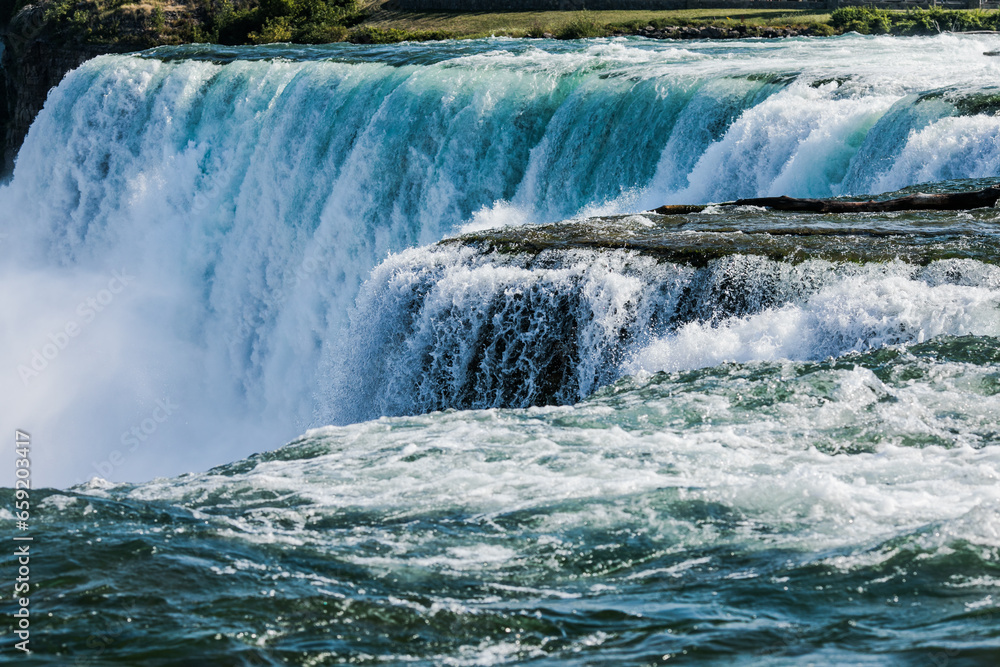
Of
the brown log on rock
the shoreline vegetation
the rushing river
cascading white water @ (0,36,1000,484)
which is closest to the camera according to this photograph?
the rushing river

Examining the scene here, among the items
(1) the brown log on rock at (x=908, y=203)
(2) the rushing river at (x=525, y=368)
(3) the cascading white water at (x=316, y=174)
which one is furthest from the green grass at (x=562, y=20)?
(1) the brown log on rock at (x=908, y=203)

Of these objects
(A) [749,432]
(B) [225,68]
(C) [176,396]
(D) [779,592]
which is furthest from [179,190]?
(D) [779,592]

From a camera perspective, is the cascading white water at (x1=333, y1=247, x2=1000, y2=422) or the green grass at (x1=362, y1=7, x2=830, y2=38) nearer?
the cascading white water at (x1=333, y1=247, x2=1000, y2=422)

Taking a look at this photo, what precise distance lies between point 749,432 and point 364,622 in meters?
3.31

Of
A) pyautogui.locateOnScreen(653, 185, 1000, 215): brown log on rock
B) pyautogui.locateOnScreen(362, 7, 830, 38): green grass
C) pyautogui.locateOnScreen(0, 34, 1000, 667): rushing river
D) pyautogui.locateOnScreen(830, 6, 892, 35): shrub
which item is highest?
pyautogui.locateOnScreen(362, 7, 830, 38): green grass

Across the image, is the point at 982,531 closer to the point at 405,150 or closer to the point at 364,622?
the point at 364,622

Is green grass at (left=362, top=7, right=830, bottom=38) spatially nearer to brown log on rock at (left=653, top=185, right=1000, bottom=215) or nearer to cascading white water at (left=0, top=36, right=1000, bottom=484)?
cascading white water at (left=0, top=36, right=1000, bottom=484)

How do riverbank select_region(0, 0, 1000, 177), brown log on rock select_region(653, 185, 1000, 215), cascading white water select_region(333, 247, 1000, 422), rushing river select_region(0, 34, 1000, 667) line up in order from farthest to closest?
riverbank select_region(0, 0, 1000, 177)
brown log on rock select_region(653, 185, 1000, 215)
cascading white water select_region(333, 247, 1000, 422)
rushing river select_region(0, 34, 1000, 667)

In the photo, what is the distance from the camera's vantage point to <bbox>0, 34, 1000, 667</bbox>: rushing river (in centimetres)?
496

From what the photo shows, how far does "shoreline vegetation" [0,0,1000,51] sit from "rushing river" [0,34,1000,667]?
617 cm

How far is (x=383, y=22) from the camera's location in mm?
38812

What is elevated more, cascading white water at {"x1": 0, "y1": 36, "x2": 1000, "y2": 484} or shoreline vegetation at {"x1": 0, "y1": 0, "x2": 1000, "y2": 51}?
shoreline vegetation at {"x1": 0, "y1": 0, "x2": 1000, "y2": 51}

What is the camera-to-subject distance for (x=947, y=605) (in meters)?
4.70

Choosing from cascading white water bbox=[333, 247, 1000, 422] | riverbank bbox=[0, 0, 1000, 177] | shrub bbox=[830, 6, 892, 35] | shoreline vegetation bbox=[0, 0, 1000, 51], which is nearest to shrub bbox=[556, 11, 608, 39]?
shoreline vegetation bbox=[0, 0, 1000, 51]
